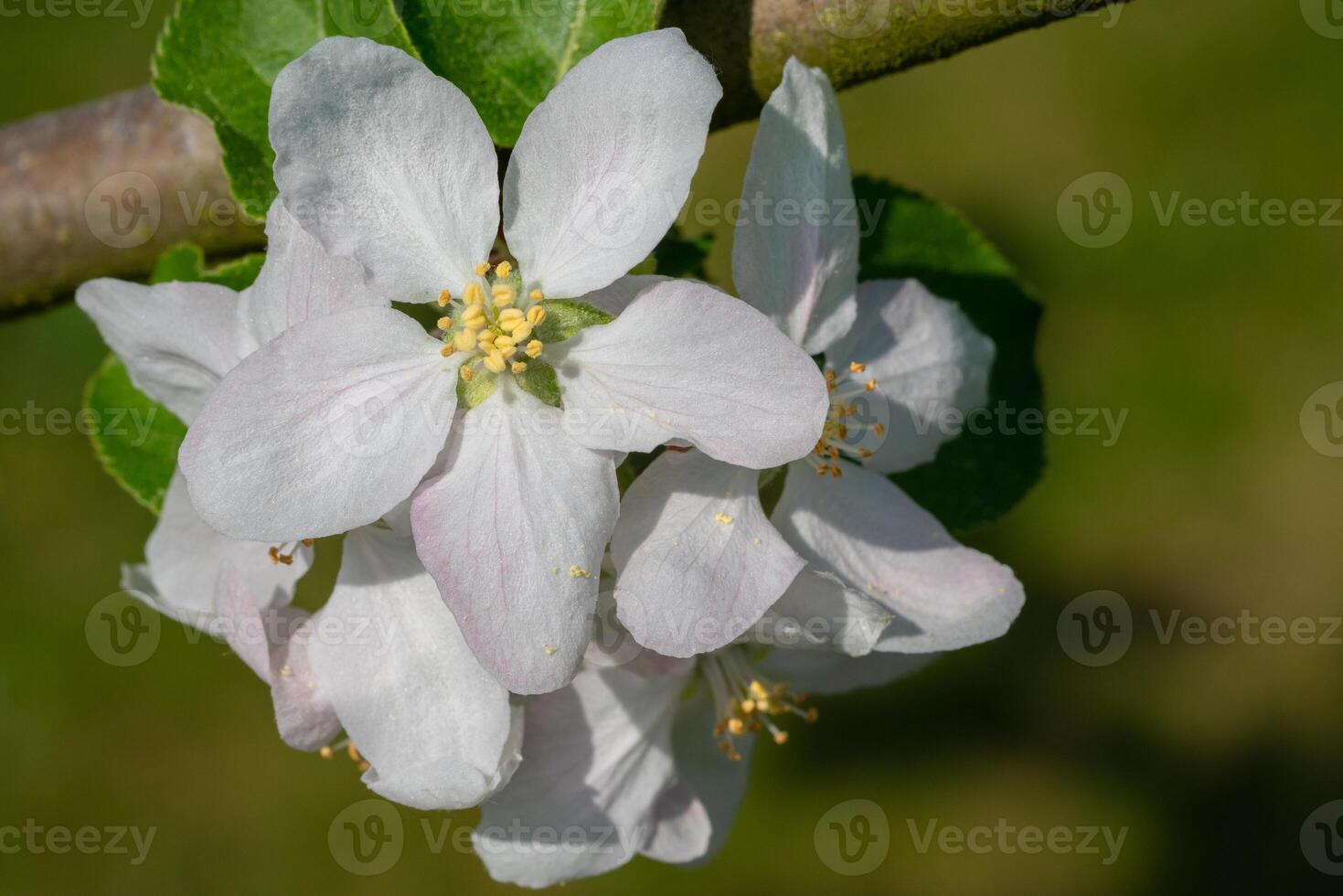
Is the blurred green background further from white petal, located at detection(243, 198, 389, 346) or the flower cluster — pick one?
white petal, located at detection(243, 198, 389, 346)

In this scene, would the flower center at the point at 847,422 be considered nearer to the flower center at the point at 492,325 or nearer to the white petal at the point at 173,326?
the flower center at the point at 492,325

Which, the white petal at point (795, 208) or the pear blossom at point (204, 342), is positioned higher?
the white petal at point (795, 208)

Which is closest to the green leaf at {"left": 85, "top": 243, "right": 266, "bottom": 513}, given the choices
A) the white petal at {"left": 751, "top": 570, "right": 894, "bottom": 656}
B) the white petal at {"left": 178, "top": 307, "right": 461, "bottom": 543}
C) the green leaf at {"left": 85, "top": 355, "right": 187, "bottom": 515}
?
the green leaf at {"left": 85, "top": 355, "right": 187, "bottom": 515}

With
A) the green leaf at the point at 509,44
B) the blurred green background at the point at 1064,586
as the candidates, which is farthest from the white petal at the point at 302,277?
the blurred green background at the point at 1064,586

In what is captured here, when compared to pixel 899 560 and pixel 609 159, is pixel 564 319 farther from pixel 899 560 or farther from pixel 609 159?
pixel 899 560

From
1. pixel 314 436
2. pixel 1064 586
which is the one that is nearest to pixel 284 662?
pixel 314 436

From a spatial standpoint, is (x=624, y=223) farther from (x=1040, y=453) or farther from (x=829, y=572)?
(x=1040, y=453)
